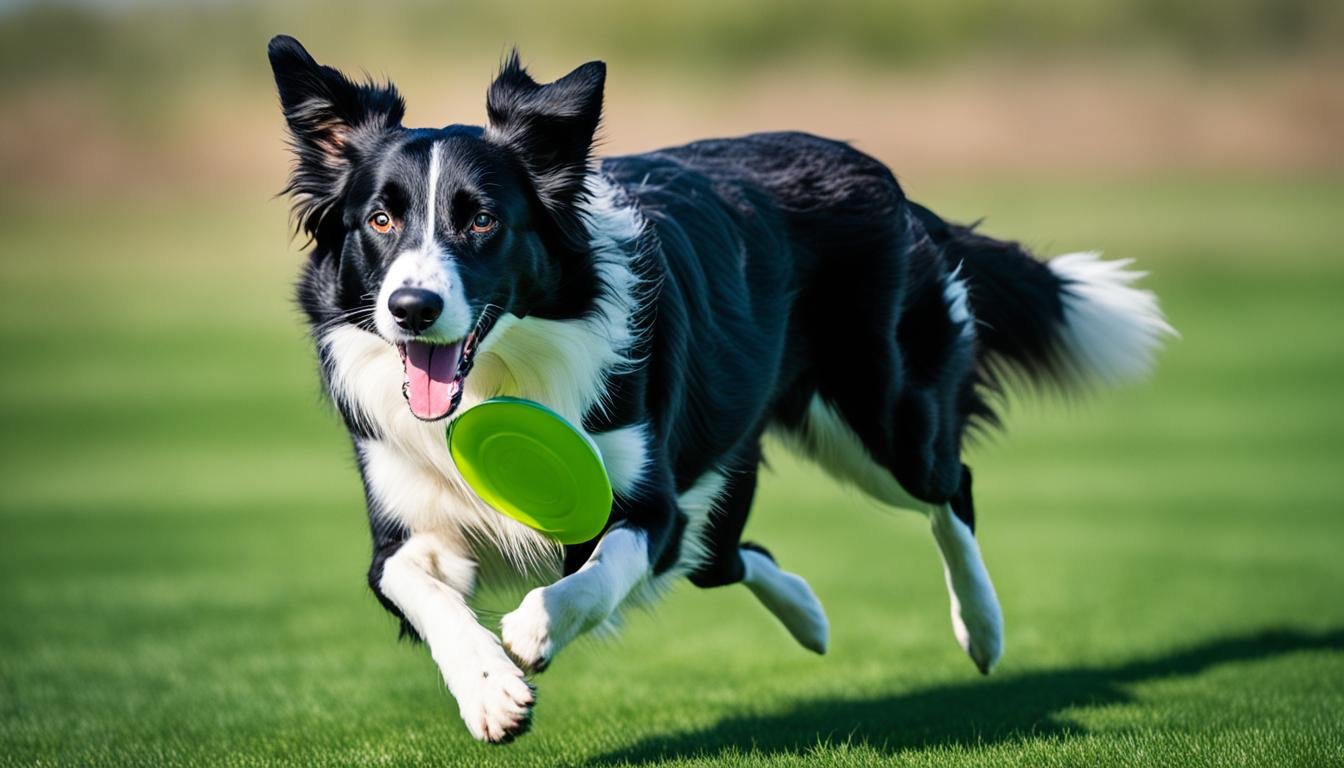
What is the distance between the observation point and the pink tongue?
4438 millimetres

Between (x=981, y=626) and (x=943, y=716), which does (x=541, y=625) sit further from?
(x=981, y=626)

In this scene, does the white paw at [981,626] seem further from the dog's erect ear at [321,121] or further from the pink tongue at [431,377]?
the dog's erect ear at [321,121]

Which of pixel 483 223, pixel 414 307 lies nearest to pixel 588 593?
pixel 414 307

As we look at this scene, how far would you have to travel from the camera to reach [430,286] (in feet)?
14.0

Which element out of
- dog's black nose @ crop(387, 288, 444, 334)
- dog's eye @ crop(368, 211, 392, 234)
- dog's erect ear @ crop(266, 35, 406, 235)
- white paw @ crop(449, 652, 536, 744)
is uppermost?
dog's erect ear @ crop(266, 35, 406, 235)

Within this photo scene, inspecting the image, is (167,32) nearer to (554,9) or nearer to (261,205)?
(261,205)

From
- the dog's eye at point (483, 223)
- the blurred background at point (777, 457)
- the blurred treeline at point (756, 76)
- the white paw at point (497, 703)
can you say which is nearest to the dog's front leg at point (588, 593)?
the white paw at point (497, 703)

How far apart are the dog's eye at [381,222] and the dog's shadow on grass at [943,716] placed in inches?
75.8

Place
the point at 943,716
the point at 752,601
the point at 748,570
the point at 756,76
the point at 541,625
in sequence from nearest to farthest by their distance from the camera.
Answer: the point at 541,625, the point at 943,716, the point at 748,570, the point at 752,601, the point at 756,76

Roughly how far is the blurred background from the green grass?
0.05m

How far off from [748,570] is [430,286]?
258 centimetres

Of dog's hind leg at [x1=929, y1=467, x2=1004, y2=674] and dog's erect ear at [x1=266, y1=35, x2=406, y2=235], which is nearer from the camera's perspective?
dog's erect ear at [x1=266, y1=35, x2=406, y2=235]

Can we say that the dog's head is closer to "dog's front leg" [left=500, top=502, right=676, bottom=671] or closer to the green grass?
"dog's front leg" [left=500, top=502, right=676, bottom=671]

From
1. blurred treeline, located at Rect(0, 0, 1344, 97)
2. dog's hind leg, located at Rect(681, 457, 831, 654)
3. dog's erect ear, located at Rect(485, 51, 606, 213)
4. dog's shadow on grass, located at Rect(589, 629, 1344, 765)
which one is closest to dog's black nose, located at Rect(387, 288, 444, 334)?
dog's erect ear, located at Rect(485, 51, 606, 213)
